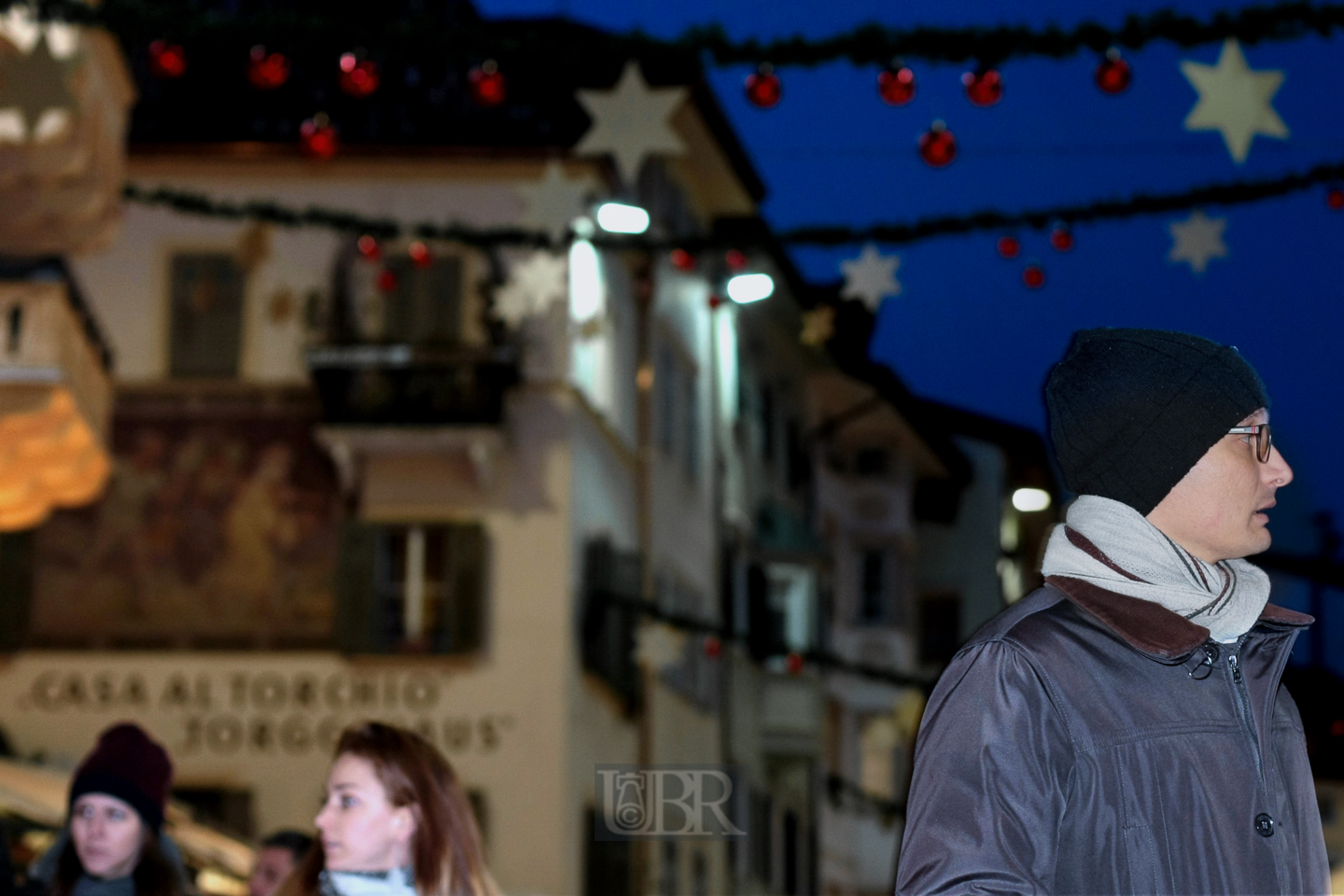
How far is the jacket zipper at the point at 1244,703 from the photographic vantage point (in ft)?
9.90

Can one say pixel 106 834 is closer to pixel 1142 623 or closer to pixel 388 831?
pixel 388 831

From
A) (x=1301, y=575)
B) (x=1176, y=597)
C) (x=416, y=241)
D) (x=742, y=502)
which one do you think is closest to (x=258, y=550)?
(x=416, y=241)

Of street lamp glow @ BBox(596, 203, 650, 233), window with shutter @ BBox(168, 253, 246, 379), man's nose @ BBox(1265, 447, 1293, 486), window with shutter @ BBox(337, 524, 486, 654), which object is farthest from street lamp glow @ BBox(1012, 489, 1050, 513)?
man's nose @ BBox(1265, 447, 1293, 486)

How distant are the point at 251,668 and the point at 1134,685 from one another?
2366cm

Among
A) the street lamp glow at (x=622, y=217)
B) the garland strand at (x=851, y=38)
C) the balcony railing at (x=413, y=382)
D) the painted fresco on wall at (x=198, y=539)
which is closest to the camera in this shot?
the garland strand at (x=851, y=38)

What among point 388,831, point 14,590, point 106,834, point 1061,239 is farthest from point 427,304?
point 388,831

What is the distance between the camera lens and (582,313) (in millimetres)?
27062

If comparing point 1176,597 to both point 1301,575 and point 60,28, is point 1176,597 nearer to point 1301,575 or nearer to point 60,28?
point 1301,575

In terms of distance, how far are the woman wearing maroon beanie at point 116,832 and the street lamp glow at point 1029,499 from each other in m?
43.1

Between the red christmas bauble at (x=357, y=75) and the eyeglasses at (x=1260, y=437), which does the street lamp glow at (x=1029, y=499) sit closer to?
the red christmas bauble at (x=357, y=75)

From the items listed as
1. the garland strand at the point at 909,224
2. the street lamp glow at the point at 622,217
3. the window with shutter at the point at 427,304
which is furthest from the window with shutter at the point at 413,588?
the garland strand at the point at 909,224

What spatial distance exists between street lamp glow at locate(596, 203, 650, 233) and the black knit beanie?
16120mm

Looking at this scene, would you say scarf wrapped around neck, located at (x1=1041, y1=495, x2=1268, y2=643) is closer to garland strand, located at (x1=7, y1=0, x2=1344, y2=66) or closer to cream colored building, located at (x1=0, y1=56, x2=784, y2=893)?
garland strand, located at (x1=7, y1=0, x2=1344, y2=66)

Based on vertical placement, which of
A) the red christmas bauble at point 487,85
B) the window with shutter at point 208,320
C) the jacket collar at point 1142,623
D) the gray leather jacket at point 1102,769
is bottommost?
the gray leather jacket at point 1102,769
